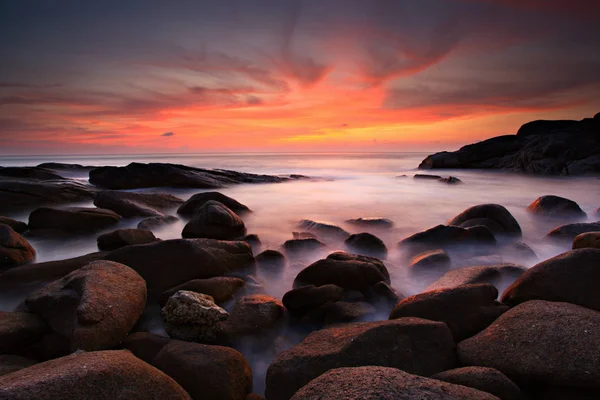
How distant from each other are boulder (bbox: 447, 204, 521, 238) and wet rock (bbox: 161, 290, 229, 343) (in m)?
4.85

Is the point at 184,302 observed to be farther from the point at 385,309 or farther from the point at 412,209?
the point at 412,209

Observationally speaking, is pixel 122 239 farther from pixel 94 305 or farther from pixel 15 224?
pixel 94 305

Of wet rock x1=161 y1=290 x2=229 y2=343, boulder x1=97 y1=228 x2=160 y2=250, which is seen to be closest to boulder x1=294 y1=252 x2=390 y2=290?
wet rock x1=161 y1=290 x2=229 y2=343

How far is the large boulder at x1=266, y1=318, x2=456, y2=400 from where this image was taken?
2164mm

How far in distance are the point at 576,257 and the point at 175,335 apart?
342cm

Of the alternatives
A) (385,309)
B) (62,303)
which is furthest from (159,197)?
(385,309)

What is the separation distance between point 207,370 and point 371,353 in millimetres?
1058

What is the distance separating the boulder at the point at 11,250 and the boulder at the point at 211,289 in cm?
263

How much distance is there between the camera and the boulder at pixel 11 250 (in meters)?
4.42

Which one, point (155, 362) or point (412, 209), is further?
point (412, 209)

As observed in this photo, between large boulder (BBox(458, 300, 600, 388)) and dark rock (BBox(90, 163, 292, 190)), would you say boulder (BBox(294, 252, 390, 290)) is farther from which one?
dark rock (BBox(90, 163, 292, 190))

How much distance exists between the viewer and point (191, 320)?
9.04ft

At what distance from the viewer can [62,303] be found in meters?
2.82

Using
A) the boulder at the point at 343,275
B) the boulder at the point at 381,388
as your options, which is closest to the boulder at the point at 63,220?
the boulder at the point at 343,275
